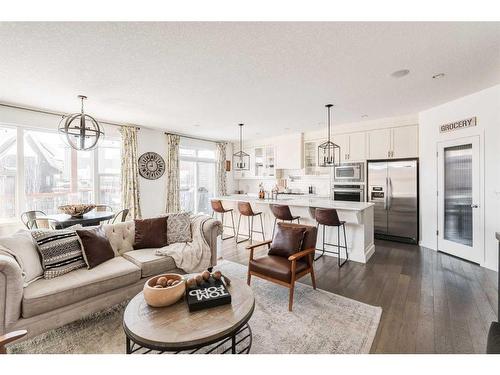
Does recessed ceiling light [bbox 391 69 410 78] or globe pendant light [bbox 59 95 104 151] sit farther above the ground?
recessed ceiling light [bbox 391 69 410 78]

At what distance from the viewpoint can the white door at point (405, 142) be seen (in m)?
4.72

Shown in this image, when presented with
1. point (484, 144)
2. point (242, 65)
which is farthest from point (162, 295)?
point (484, 144)

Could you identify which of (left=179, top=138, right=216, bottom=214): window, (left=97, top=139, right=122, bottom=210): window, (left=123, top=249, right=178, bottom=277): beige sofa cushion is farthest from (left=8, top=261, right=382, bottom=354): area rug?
(left=179, top=138, right=216, bottom=214): window

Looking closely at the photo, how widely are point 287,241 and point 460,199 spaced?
3.23 meters

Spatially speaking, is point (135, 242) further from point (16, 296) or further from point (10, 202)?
point (10, 202)

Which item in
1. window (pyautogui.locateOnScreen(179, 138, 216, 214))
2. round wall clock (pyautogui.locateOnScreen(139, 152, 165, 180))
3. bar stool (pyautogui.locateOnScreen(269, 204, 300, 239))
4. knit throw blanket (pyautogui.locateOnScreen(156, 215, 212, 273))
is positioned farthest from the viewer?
window (pyautogui.locateOnScreen(179, 138, 216, 214))

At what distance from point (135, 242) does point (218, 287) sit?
1.73 metres

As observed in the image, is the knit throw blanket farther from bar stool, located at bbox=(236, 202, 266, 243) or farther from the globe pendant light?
the globe pendant light

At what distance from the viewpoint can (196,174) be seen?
693cm

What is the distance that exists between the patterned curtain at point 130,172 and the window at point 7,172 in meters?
1.67

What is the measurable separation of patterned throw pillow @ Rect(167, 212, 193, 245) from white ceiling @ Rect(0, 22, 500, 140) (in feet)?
5.85

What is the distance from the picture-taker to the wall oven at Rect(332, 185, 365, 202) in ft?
17.5

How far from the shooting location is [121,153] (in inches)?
202
